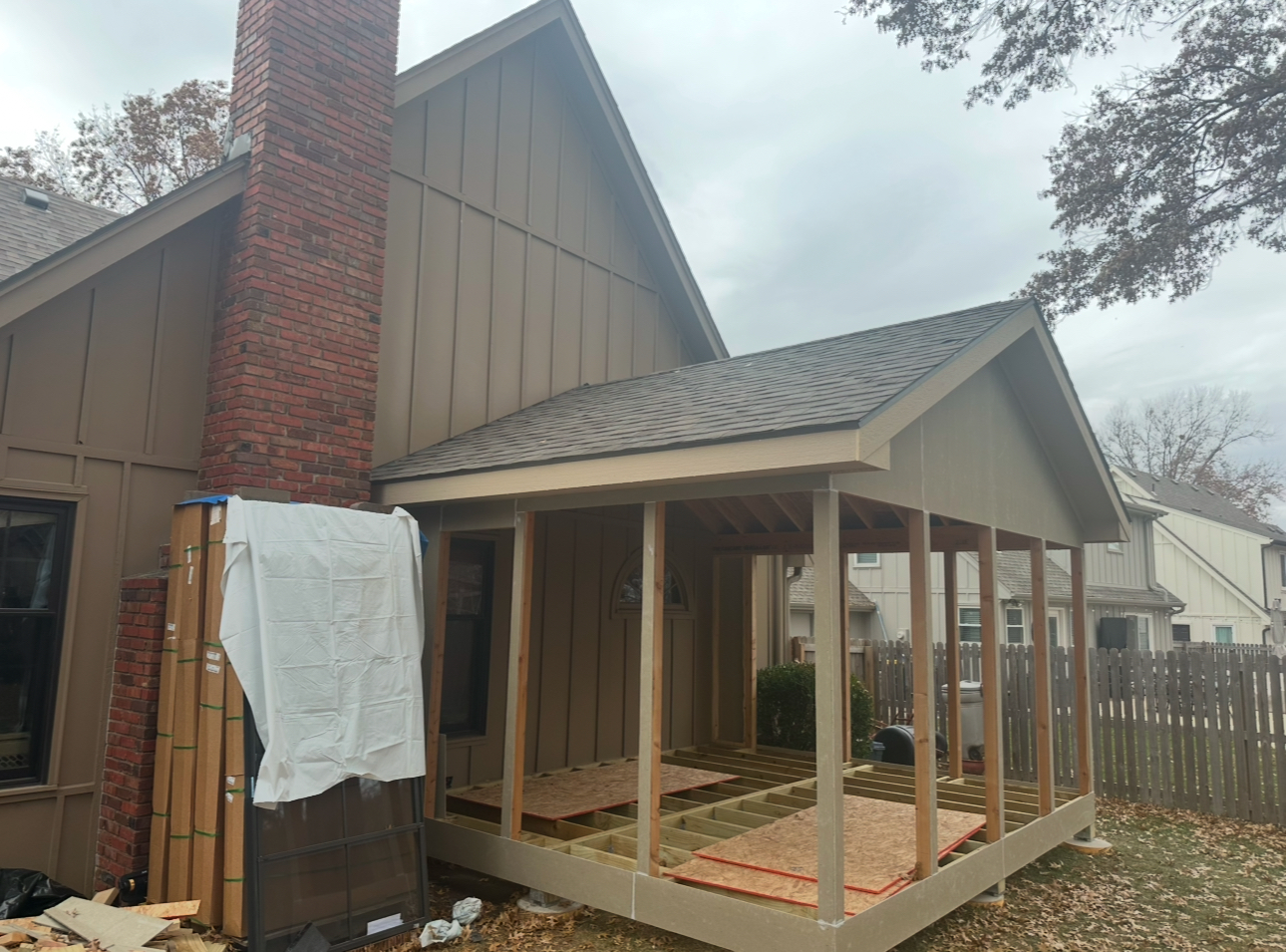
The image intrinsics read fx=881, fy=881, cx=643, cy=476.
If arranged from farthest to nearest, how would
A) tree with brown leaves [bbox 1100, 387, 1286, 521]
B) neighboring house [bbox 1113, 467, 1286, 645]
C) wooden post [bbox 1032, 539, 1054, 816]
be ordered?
tree with brown leaves [bbox 1100, 387, 1286, 521] < neighboring house [bbox 1113, 467, 1286, 645] < wooden post [bbox 1032, 539, 1054, 816]

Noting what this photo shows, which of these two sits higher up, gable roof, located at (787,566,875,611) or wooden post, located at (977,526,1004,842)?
gable roof, located at (787,566,875,611)

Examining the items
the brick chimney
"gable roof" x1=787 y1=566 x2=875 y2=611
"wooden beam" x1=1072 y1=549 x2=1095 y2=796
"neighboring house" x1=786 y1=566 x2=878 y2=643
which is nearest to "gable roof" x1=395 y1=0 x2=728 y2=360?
the brick chimney

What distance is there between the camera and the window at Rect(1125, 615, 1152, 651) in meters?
28.1

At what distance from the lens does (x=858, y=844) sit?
6.32 metres

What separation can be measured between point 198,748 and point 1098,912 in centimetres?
650

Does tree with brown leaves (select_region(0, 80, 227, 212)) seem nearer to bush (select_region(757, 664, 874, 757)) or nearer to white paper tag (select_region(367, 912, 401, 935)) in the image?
A: bush (select_region(757, 664, 874, 757))

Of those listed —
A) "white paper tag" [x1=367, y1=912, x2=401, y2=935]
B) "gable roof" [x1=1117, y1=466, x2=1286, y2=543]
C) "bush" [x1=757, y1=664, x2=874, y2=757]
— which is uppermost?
"gable roof" [x1=1117, y1=466, x2=1286, y2=543]

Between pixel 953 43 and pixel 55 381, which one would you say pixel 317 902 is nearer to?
pixel 55 381

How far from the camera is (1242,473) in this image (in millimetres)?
45031

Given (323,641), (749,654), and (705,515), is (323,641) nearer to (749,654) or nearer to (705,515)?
(705,515)

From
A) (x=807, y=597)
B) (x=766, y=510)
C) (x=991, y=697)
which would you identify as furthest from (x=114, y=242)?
(x=807, y=597)

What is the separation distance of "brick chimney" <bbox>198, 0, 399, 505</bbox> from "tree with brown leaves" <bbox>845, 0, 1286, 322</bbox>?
7.72 meters

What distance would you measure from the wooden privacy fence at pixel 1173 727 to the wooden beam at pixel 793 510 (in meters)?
3.99

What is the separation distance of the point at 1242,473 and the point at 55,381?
52.2 meters
